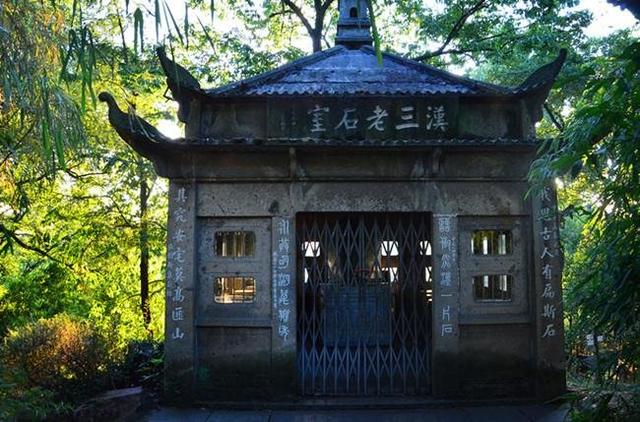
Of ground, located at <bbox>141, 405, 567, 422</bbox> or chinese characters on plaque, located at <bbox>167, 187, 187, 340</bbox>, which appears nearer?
ground, located at <bbox>141, 405, 567, 422</bbox>

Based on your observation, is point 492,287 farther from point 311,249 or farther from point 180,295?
point 180,295

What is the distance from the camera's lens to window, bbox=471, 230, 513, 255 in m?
6.84

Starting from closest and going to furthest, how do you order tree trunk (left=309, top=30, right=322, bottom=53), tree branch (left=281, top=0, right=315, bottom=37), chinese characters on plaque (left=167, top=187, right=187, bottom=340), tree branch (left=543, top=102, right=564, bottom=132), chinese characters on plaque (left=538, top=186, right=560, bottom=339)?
chinese characters on plaque (left=167, top=187, right=187, bottom=340) → chinese characters on plaque (left=538, top=186, right=560, bottom=339) → tree branch (left=543, top=102, right=564, bottom=132) → tree trunk (left=309, top=30, right=322, bottom=53) → tree branch (left=281, top=0, right=315, bottom=37)

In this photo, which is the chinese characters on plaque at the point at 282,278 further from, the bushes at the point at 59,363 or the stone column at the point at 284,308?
the bushes at the point at 59,363

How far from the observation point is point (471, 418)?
603 centimetres

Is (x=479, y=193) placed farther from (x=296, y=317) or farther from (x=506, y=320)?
(x=296, y=317)

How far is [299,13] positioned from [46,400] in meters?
11.1

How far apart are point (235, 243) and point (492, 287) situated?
3118mm

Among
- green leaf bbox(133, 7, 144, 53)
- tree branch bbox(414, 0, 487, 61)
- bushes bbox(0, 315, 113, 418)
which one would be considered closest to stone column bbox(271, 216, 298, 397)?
bushes bbox(0, 315, 113, 418)

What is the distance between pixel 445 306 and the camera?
6570 millimetres

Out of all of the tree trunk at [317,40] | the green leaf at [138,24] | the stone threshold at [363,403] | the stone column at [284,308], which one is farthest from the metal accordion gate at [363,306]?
the tree trunk at [317,40]

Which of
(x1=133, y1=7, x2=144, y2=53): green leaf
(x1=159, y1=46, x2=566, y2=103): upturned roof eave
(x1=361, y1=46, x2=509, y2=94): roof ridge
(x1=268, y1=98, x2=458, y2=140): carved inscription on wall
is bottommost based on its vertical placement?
(x1=133, y1=7, x2=144, y2=53): green leaf

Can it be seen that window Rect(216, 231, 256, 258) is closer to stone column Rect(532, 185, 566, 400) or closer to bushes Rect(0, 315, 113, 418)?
bushes Rect(0, 315, 113, 418)

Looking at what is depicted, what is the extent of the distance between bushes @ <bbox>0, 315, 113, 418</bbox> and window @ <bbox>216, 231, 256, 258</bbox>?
69.9 inches
